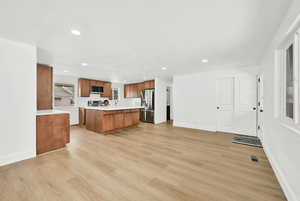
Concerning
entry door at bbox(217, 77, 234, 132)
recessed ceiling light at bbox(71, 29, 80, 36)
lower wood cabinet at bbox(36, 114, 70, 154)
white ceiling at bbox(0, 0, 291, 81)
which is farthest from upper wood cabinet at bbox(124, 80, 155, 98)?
recessed ceiling light at bbox(71, 29, 80, 36)

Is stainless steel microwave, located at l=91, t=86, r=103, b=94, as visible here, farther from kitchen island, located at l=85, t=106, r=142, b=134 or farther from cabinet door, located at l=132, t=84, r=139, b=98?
cabinet door, located at l=132, t=84, r=139, b=98

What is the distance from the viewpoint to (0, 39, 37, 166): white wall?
2279mm

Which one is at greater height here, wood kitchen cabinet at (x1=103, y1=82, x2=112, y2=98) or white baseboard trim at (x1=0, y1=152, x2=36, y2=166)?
wood kitchen cabinet at (x1=103, y1=82, x2=112, y2=98)

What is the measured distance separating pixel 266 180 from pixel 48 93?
5.29 metres

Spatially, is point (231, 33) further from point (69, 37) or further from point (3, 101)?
point (3, 101)

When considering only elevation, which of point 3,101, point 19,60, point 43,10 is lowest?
point 3,101

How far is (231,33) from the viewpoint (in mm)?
2098

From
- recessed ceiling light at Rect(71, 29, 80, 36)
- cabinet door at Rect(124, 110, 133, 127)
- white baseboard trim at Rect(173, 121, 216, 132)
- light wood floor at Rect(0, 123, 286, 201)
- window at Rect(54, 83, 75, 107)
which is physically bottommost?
light wood floor at Rect(0, 123, 286, 201)

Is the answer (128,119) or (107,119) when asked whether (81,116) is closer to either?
(107,119)

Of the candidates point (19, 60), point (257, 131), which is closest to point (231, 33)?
point (257, 131)

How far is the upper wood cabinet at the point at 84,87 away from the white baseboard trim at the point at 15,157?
12.5ft

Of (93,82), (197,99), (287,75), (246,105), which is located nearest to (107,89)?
(93,82)

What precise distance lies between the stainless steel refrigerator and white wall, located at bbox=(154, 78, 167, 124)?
8.8 inches

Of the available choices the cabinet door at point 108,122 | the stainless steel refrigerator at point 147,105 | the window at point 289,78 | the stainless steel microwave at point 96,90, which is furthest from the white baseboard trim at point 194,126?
the stainless steel microwave at point 96,90
